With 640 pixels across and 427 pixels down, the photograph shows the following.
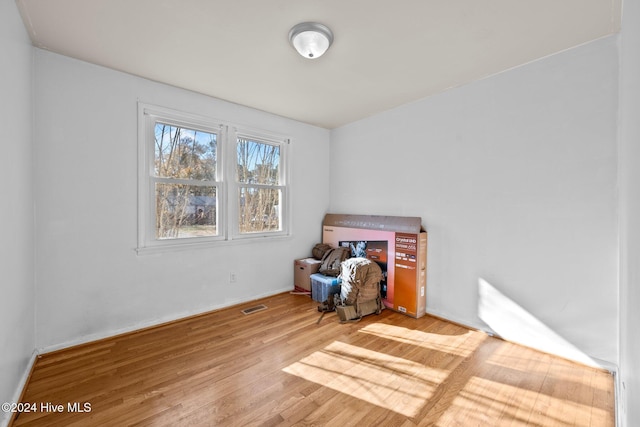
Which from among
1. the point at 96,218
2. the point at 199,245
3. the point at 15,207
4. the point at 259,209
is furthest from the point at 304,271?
the point at 15,207

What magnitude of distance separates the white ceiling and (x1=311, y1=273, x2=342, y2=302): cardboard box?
2.36 m

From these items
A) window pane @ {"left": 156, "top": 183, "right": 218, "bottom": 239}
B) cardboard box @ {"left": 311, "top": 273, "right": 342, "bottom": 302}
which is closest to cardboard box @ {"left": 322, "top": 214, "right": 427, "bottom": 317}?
cardboard box @ {"left": 311, "top": 273, "right": 342, "bottom": 302}

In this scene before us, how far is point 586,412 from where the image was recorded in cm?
169

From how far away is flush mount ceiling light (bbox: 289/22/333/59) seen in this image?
6.34ft

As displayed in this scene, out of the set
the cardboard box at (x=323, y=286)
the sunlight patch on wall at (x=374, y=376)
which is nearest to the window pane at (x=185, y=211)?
the cardboard box at (x=323, y=286)

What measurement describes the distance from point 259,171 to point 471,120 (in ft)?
8.86

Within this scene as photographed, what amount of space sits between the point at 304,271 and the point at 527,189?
112 inches

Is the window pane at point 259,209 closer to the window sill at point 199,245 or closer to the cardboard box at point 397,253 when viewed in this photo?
the window sill at point 199,245

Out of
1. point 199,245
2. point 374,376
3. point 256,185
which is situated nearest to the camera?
point 374,376

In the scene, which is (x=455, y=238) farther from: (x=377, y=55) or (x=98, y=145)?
(x=98, y=145)

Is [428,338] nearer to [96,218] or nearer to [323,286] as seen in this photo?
[323,286]

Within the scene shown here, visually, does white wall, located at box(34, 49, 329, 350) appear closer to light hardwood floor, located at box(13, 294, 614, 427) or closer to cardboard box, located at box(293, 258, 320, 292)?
light hardwood floor, located at box(13, 294, 614, 427)

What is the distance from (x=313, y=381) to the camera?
198 centimetres

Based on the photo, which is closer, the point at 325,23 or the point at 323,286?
the point at 325,23
